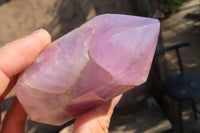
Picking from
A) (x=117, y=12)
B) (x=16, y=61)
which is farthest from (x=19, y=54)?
(x=117, y=12)

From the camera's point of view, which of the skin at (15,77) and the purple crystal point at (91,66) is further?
the skin at (15,77)

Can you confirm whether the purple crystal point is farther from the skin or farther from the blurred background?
the blurred background

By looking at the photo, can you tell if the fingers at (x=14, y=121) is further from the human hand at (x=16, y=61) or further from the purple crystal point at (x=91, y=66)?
the purple crystal point at (x=91, y=66)

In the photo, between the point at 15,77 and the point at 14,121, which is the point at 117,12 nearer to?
the point at 15,77

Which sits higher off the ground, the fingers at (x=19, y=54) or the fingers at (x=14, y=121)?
the fingers at (x=19, y=54)

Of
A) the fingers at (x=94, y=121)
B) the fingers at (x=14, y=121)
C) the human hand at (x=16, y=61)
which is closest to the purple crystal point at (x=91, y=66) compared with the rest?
the fingers at (x=94, y=121)

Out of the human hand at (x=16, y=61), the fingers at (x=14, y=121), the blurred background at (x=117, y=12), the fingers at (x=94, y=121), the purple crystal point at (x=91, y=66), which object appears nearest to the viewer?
the purple crystal point at (x=91, y=66)

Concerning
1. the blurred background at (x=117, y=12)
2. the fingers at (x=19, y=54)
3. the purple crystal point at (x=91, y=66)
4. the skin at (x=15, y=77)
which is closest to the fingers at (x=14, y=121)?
the skin at (x=15, y=77)

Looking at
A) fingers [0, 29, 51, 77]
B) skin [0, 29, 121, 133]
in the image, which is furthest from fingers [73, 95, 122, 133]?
fingers [0, 29, 51, 77]

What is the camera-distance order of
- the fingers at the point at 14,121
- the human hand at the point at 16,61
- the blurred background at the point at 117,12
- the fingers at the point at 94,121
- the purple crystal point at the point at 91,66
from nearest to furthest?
the purple crystal point at the point at 91,66
the fingers at the point at 94,121
the human hand at the point at 16,61
the fingers at the point at 14,121
the blurred background at the point at 117,12
